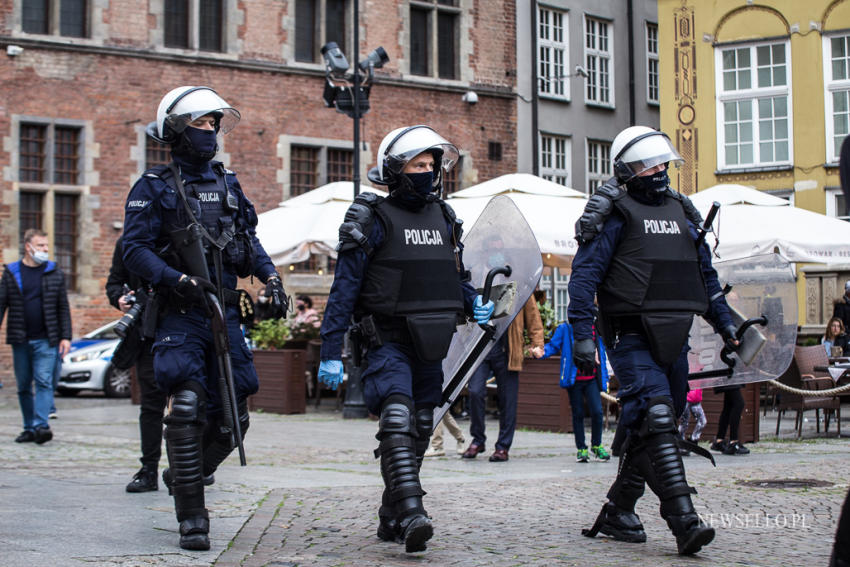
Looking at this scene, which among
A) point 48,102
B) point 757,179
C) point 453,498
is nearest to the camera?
point 453,498

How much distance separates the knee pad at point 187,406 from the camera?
624 centimetres

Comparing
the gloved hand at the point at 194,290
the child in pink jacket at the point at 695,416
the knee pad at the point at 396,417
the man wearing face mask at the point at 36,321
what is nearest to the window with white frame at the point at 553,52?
the child in pink jacket at the point at 695,416

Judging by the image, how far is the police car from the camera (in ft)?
69.2

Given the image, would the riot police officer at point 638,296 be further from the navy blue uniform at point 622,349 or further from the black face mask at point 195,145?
the black face mask at point 195,145

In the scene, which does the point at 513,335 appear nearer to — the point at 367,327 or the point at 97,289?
the point at 367,327

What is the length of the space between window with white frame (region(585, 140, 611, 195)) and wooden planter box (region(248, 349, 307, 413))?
16.9m

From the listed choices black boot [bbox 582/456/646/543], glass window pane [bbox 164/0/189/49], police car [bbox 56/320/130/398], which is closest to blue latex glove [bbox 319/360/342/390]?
black boot [bbox 582/456/646/543]

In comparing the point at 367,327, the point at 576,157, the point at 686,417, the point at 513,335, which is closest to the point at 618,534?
the point at 367,327

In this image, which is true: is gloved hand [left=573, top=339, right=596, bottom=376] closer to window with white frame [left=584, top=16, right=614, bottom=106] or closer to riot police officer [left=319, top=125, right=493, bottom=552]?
riot police officer [left=319, top=125, right=493, bottom=552]

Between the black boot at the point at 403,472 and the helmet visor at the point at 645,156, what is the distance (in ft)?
A: 5.43

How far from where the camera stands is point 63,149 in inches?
980

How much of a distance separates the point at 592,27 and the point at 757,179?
7.98 m

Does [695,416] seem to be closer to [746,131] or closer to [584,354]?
[584,354]

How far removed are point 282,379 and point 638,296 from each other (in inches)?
419
